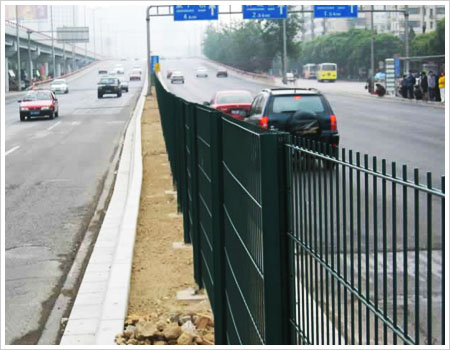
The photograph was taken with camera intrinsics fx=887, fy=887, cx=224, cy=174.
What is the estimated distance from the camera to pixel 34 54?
104125 mm

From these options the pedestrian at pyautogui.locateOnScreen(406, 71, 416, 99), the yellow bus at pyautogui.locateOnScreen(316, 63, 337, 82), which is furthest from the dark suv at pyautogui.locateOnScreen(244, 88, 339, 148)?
the yellow bus at pyautogui.locateOnScreen(316, 63, 337, 82)

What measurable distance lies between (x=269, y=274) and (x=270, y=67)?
115 metres

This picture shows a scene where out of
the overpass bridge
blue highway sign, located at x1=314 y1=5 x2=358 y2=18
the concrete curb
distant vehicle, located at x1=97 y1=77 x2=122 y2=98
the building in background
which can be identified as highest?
the building in background

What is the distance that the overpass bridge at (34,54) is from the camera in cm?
8688

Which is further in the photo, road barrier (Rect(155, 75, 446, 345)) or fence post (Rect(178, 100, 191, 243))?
fence post (Rect(178, 100, 191, 243))

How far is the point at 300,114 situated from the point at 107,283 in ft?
35.2

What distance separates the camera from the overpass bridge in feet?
285

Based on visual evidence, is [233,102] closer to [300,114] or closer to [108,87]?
[300,114]

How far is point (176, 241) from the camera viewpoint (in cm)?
1080

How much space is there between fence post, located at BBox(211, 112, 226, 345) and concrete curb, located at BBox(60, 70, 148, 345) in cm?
96

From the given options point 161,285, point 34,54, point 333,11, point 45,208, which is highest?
point 333,11

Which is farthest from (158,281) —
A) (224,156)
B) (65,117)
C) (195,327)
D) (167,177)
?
(65,117)

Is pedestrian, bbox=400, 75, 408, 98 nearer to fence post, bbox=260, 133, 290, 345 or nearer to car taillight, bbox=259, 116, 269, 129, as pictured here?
car taillight, bbox=259, 116, 269, 129

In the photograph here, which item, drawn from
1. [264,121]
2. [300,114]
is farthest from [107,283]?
[300,114]
